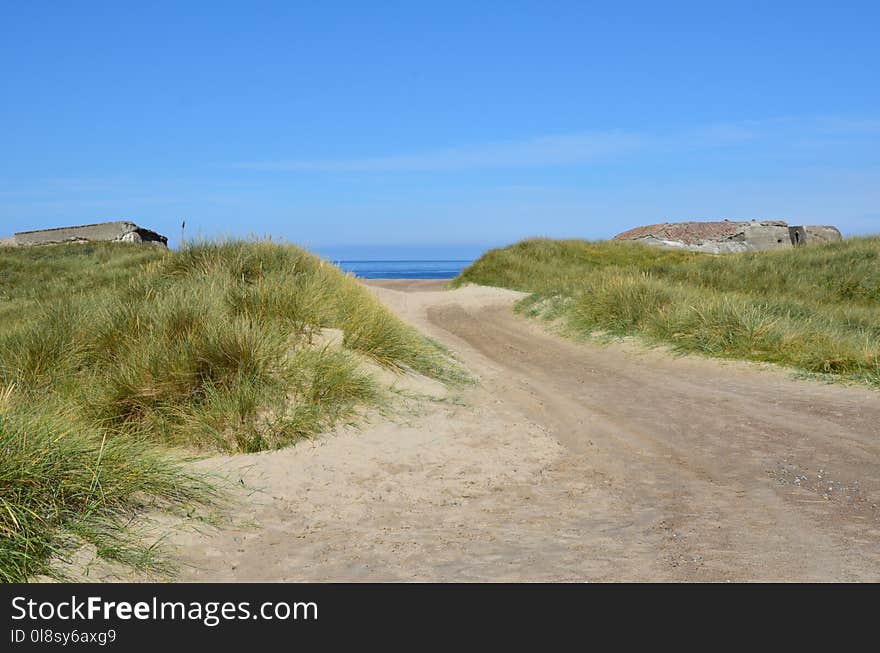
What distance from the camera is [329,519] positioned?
5297 millimetres

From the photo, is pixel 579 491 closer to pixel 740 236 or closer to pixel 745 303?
pixel 745 303

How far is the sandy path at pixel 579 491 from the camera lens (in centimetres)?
429

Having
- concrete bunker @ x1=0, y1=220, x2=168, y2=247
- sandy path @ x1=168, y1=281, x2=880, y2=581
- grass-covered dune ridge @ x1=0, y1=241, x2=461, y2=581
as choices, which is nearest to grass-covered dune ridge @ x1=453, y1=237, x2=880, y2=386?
sandy path @ x1=168, y1=281, x2=880, y2=581

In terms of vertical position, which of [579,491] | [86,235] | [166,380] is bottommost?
[579,491]

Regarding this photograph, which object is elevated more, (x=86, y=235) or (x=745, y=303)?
(x=86, y=235)

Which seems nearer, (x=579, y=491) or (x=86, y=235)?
(x=579, y=491)

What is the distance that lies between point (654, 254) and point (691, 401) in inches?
963

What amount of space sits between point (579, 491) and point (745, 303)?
8.93 m

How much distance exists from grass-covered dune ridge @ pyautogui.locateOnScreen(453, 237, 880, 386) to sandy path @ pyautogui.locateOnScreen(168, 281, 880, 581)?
1.35m

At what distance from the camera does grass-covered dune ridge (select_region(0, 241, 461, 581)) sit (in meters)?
4.33

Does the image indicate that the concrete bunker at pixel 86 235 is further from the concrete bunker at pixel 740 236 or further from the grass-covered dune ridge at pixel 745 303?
the concrete bunker at pixel 740 236

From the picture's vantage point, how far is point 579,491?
602cm

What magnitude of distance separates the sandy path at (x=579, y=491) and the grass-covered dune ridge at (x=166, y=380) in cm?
52

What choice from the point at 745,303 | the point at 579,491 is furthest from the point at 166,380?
the point at 745,303
